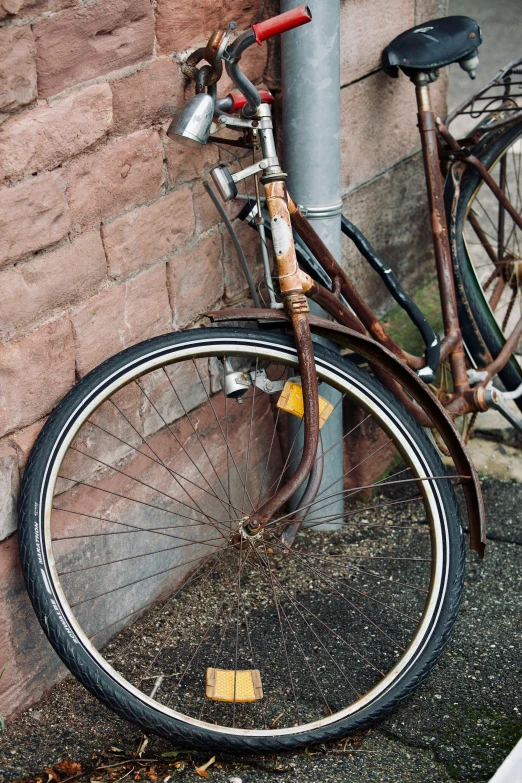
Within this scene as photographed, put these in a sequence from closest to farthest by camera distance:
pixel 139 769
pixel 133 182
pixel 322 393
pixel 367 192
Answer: pixel 139 769, pixel 133 182, pixel 322 393, pixel 367 192

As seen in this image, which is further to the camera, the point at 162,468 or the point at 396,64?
the point at 396,64

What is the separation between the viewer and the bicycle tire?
11.7ft

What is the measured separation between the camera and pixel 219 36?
2.35 m

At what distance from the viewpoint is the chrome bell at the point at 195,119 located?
240 cm

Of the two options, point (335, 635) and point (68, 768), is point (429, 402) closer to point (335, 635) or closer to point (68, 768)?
point (335, 635)

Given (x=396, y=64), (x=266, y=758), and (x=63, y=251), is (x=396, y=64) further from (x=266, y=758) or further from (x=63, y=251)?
(x=266, y=758)

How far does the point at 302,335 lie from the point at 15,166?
826 millimetres

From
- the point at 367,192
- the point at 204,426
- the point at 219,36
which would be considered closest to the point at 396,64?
the point at 367,192

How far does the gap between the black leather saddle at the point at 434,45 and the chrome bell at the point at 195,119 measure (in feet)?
3.62

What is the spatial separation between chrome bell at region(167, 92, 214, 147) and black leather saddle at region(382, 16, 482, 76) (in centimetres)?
110

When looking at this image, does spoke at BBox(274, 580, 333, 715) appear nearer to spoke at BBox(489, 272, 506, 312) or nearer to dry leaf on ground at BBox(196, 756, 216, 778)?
dry leaf on ground at BBox(196, 756, 216, 778)

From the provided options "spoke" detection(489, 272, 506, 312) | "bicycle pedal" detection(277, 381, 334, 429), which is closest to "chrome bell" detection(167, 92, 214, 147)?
"bicycle pedal" detection(277, 381, 334, 429)

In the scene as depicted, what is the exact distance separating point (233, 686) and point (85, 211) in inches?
50.7

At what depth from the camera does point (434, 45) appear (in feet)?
10.6
